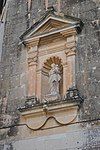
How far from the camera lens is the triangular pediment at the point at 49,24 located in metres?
10.1

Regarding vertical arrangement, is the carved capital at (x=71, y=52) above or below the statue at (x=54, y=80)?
above

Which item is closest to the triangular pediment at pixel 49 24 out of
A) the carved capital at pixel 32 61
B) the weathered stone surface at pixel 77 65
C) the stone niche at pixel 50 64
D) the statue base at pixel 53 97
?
the stone niche at pixel 50 64

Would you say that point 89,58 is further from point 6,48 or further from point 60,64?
point 6,48

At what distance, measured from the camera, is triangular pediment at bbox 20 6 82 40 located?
10133 millimetres

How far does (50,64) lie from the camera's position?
401 inches

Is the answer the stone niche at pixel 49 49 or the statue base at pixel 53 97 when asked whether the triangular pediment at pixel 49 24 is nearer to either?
the stone niche at pixel 49 49

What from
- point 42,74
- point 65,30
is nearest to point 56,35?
point 65,30

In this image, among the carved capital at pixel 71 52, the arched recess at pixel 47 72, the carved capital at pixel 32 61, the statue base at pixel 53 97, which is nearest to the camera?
the statue base at pixel 53 97

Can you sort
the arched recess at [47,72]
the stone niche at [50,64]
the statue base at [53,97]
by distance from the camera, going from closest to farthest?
1. the stone niche at [50,64]
2. the statue base at [53,97]
3. the arched recess at [47,72]

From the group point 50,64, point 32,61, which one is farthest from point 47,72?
point 32,61

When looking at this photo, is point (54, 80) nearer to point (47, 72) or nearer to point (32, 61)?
point (47, 72)

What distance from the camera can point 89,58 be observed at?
952cm

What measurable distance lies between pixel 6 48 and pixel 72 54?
206 centimetres

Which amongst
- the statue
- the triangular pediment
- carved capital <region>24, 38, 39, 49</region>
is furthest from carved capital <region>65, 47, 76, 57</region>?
carved capital <region>24, 38, 39, 49</region>
